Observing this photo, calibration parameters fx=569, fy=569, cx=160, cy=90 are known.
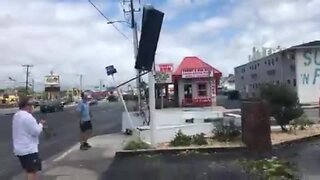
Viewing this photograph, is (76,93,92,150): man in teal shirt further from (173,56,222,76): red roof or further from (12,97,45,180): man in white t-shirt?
(173,56,222,76): red roof

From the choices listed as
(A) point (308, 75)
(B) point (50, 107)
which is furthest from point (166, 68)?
(B) point (50, 107)

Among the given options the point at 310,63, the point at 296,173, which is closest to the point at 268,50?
the point at 310,63

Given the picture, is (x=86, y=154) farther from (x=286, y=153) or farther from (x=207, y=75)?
(x=207, y=75)

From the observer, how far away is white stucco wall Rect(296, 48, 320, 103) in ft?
156

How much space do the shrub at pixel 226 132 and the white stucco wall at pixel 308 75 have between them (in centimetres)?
3205

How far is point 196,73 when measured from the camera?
1799 inches

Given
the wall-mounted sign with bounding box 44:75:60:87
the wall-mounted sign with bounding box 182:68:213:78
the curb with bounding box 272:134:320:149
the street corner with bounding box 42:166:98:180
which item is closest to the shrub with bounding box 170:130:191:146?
the curb with bounding box 272:134:320:149

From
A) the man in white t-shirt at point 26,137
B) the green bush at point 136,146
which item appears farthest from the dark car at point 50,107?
the man in white t-shirt at point 26,137

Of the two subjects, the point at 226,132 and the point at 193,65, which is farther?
the point at 193,65

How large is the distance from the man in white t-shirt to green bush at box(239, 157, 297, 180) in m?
4.17

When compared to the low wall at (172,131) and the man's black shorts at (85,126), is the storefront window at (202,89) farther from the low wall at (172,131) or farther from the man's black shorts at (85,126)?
the man's black shorts at (85,126)

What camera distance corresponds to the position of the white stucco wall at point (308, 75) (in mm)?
47688

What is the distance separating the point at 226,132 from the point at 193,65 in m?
30.5

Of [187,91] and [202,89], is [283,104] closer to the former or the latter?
[202,89]
